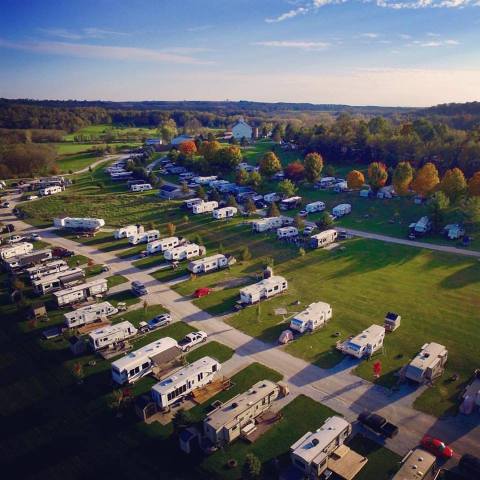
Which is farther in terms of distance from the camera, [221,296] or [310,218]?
[310,218]

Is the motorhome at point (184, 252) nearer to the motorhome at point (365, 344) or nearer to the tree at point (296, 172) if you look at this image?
the motorhome at point (365, 344)

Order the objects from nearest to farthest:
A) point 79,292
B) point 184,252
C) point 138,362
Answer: point 138,362 < point 79,292 < point 184,252

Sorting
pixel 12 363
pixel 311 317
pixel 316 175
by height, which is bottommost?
pixel 12 363

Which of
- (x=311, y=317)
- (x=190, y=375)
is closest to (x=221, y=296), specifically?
(x=311, y=317)

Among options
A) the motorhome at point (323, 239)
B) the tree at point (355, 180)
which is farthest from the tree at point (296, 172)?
the motorhome at point (323, 239)

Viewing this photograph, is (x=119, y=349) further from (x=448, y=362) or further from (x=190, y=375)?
(x=448, y=362)

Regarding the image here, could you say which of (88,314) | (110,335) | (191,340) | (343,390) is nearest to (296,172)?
(191,340)

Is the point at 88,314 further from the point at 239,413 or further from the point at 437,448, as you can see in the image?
the point at 437,448
